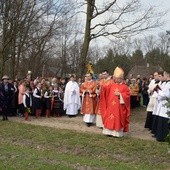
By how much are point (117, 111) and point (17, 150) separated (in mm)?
3795

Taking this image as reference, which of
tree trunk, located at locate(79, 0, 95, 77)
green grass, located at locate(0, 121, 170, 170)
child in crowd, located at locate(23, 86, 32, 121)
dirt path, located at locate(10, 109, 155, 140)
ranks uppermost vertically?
tree trunk, located at locate(79, 0, 95, 77)

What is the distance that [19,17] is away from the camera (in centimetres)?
2338

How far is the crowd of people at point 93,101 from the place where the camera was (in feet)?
40.9

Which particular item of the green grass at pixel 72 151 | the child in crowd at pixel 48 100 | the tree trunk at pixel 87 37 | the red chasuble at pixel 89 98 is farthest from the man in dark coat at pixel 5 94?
the tree trunk at pixel 87 37

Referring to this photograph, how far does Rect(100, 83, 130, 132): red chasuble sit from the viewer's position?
12.4m

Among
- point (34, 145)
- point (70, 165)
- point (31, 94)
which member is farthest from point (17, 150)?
point (31, 94)

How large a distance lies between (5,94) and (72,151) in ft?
21.3

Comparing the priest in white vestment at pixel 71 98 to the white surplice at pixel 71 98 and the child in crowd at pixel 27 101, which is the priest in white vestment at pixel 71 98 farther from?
the child in crowd at pixel 27 101

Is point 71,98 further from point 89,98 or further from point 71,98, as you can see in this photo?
point 89,98

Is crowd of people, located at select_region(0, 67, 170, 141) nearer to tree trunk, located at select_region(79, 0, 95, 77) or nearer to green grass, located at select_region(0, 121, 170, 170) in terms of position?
green grass, located at select_region(0, 121, 170, 170)

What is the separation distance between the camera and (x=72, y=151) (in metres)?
10.2

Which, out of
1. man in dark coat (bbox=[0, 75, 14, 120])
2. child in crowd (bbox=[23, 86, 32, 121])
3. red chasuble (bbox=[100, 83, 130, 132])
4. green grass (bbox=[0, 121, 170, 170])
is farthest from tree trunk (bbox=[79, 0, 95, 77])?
red chasuble (bbox=[100, 83, 130, 132])

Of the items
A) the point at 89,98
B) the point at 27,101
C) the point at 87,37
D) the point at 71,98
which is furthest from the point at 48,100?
the point at 87,37

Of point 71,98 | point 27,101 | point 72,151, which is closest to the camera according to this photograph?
point 72,151
